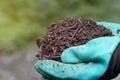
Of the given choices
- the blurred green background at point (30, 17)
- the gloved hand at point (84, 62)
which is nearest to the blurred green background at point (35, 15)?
the blurred green background at point (30, 17)

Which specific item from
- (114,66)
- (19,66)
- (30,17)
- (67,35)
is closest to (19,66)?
(19,66)

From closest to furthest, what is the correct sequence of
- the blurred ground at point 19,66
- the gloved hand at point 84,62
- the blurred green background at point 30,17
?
the gloved hand at point 84,62 < the blurred ground at point 19,66 < the blurred green background at point 30,17

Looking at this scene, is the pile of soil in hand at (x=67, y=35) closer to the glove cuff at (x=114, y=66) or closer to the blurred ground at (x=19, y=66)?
the glove cuff at (x=114, y=66)

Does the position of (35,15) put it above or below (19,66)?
above

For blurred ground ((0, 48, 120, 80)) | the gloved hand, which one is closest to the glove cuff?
the gloved hand

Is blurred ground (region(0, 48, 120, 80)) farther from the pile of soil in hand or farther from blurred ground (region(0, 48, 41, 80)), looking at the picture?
the pile of soil in hand

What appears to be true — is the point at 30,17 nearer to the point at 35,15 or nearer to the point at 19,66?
the point at 35,15

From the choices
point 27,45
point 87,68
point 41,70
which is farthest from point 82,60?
point 27,45
